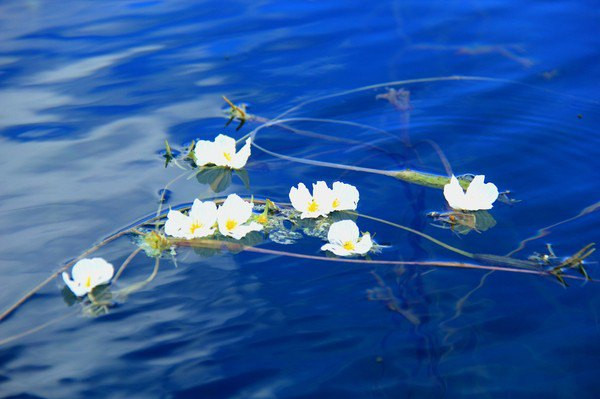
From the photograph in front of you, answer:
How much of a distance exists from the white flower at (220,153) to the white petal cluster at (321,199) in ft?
1.36

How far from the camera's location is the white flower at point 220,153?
2562mm

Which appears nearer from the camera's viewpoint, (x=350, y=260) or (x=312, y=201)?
(x=350, y=260)

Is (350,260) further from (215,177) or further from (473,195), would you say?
(215,177)

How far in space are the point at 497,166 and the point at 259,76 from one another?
1374 millimetres

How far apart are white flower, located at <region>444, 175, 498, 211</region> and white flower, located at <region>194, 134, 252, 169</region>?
82cm

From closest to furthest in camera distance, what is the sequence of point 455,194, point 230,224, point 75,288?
point 75,288, point 230,224, point 455,194

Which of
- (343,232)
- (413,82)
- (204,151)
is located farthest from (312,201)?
(413,82)

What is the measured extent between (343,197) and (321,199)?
8 centimetres

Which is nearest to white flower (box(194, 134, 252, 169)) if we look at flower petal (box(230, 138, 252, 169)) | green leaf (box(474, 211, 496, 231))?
flower petal (box(230, 138, 252, 169))

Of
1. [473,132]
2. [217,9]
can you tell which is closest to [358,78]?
[473,132]

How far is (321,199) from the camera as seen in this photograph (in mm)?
2236

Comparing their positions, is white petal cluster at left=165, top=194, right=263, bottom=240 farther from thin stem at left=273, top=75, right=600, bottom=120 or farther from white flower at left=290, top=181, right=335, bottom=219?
thin stem at left=273, top=75, right=600, bottom=120

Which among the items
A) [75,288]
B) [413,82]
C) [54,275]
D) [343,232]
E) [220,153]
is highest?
[413,82]

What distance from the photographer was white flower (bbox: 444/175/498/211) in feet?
7.36
